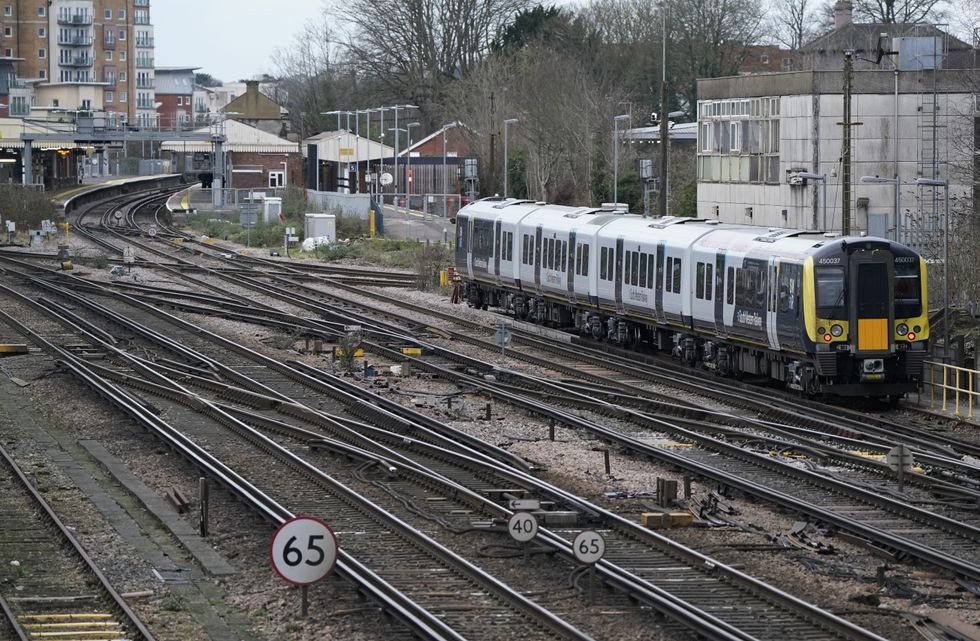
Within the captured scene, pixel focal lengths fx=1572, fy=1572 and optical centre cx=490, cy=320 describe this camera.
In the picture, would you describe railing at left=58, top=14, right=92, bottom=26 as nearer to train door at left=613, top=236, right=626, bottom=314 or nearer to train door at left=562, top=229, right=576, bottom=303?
train door at left=562, top=229, right=576, bottom=303

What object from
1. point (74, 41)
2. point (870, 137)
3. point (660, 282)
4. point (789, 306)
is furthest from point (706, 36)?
point (74, 41)

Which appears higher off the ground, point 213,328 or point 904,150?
point 904,150

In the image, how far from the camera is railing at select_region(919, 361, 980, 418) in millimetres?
25767

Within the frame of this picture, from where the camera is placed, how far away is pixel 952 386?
27.5 m

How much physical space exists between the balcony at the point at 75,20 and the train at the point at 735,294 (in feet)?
430

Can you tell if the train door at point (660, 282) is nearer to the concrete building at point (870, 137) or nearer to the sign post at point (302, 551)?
the concrete building at point (870, 137)

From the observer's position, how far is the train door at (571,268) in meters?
36.7

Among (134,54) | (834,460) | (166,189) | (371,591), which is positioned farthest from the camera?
(134,54)

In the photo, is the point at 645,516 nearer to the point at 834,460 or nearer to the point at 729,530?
the point at 729,530

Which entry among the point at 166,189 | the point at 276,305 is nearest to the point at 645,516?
the point at 276,305

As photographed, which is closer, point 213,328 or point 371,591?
point 371,591

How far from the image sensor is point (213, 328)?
38.8 m

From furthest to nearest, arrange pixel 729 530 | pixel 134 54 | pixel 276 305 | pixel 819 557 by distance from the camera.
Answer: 1. pixel 134 54
2. pixel 276 305
3. pixel 729 530
4. pixel 819 557

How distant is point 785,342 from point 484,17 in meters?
75.7
